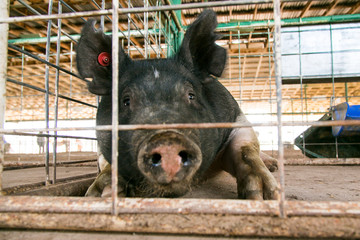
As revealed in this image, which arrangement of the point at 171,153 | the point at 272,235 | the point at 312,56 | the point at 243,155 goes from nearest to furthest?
the point at 272,235
the point at 171,153
the point at 243,155
the point at 312,56

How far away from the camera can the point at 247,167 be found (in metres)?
2.46

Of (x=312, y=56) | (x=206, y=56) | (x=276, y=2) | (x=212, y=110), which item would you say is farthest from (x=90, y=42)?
(x=312, y=56)

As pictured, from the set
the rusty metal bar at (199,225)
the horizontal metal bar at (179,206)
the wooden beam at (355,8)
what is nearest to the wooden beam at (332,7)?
the wooden beam at (355,8)

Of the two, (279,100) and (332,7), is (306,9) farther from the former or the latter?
(279,100)

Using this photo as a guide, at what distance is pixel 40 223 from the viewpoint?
1.39 meters

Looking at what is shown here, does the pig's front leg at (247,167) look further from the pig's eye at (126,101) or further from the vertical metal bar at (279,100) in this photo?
the pig's eye at (126,101)

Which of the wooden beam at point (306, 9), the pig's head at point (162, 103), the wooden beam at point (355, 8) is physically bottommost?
the pig's head at point (162, 103)

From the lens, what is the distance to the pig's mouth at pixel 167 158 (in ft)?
5.01

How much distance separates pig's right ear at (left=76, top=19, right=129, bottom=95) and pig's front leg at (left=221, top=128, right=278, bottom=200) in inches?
58.9

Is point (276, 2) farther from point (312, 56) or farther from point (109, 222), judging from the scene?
point (312, 56)

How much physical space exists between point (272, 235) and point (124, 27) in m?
10.4

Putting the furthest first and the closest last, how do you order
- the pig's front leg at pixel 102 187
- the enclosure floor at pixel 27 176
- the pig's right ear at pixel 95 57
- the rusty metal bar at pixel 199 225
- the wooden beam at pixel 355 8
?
the wooden beam at pixel 355 8
the enclosure floor at pixel 27 176
the pig's right ear at pixel 95 57
the pig's front leg at pixel 102 187
the rusty metal bar at pixel 199 225

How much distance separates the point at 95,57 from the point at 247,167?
179cm

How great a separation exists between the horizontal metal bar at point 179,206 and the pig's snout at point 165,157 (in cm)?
17
